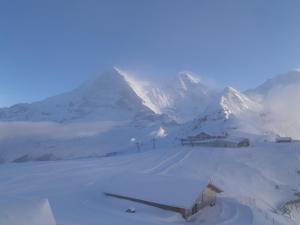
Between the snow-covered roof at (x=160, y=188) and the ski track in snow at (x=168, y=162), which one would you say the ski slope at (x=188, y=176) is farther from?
the snow-covered roof at (x=160, y=188)

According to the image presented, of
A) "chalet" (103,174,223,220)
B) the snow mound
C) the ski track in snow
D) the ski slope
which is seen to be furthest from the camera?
the ski track in snow

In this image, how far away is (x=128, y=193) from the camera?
41531mm

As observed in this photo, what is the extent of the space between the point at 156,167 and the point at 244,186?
58.3 feet

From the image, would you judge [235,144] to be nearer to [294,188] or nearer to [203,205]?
[294,188]

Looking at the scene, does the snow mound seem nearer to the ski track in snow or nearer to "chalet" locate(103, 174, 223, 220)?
"chalet" locate(103, 174, 223, 220)

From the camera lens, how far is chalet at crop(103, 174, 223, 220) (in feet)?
126

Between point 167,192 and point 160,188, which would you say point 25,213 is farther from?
point 160,188

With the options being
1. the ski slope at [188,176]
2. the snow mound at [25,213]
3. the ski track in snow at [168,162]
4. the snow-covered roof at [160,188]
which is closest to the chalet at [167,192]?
the snow-covered roof at [160,188]

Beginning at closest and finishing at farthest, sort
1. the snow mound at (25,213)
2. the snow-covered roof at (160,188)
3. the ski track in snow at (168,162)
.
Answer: the snow mound at (25,213) → the snow-covered roof at (160,188) → the ski track in snow at (168,162)

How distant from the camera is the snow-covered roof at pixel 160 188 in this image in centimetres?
3869

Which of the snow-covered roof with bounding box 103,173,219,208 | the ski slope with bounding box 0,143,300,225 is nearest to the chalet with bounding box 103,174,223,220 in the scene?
the snow-covered roof with bounding box 103,173,219,208

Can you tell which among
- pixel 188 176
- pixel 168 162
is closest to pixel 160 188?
pixel 188 176

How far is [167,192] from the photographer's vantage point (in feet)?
132

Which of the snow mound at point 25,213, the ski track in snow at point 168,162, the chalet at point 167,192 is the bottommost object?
the ski track in snow at point 168,162
